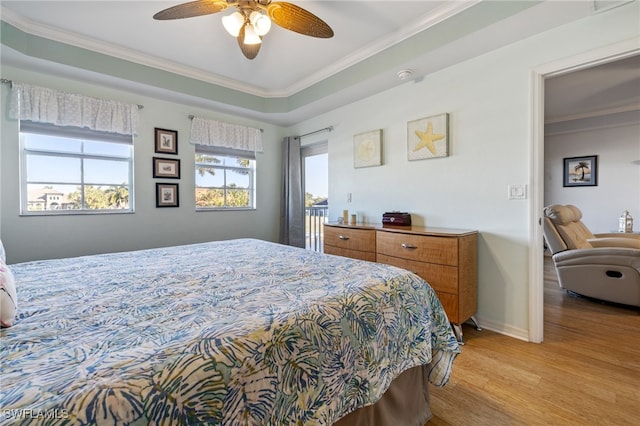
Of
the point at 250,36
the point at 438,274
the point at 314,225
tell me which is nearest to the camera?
the point at 250,36

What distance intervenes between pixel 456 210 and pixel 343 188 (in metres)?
1.50

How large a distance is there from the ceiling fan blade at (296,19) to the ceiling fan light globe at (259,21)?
0.06 m

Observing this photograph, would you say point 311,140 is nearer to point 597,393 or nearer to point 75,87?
point 75,87

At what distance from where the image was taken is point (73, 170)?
114 inches

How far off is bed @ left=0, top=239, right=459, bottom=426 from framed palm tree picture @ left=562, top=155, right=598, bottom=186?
17.6 feet

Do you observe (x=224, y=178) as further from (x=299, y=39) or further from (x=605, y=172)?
(x=605, y=172)

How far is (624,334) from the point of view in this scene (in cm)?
231

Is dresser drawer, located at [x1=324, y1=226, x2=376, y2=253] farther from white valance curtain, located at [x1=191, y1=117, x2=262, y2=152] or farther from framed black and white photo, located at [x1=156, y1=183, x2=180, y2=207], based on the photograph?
framed black and white photo, located at [x1=156, y1=183, x2=180, y2=207]

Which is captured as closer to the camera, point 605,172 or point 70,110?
point 70,110

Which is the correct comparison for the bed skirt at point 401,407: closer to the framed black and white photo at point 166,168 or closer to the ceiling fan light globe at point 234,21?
the ceiling fan light globe at point 234,21

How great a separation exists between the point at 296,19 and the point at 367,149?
68.9 inches

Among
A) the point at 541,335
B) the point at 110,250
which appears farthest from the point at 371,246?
the point at 110,250

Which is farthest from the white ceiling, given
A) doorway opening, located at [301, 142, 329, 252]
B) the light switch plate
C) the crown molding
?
the light switch plate

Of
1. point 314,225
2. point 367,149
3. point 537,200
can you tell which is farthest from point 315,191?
point 537,200
